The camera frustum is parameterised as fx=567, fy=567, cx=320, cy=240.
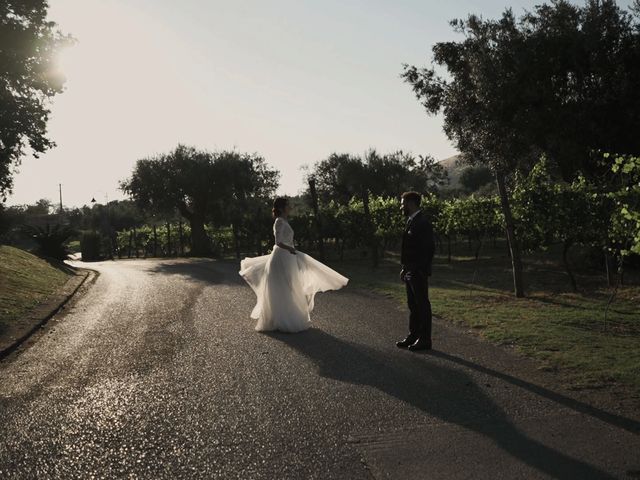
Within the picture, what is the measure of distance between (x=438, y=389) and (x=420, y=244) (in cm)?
226

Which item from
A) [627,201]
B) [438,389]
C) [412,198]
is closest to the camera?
[438,389]

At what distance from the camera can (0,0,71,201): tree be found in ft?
70.3

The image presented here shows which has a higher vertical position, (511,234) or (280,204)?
(280,204)

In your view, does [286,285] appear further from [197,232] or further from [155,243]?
[155,243]

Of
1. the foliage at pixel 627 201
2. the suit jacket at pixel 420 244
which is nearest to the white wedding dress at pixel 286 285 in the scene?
the suit jacket at pixel 420 244

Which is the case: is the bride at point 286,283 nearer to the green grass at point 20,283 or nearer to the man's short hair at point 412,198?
the man's short hair at point 412,198

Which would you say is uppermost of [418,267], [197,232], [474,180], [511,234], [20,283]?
[474,180]

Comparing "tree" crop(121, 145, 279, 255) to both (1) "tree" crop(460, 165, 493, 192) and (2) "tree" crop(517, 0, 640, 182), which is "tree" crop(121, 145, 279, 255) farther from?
(1) "tree" crop(460, 165, 493, 192)

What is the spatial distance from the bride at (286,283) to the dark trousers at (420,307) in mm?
1817

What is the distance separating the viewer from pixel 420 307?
7.36 m

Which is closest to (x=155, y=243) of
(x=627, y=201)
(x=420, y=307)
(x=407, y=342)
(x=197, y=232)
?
(x=197, y=232)

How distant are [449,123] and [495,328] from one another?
6.28 m

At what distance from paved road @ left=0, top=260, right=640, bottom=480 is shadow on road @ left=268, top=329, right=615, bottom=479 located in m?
0.02

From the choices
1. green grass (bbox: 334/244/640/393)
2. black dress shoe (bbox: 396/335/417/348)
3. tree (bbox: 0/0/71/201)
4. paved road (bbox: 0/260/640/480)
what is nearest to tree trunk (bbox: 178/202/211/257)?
tree (bbox: 0/0/71/201)
